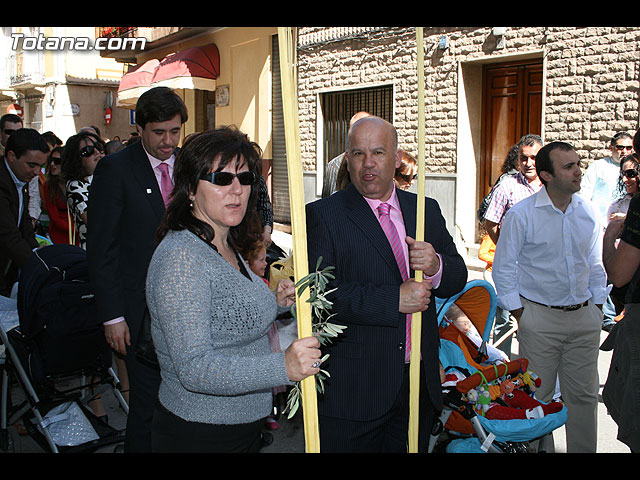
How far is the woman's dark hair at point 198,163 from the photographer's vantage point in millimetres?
2123

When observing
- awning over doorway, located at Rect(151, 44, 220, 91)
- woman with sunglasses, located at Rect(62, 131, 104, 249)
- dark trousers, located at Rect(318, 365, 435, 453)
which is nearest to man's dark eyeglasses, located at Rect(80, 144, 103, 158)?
woman with sunglasses, located at Rect(62, 131, 104, 249)

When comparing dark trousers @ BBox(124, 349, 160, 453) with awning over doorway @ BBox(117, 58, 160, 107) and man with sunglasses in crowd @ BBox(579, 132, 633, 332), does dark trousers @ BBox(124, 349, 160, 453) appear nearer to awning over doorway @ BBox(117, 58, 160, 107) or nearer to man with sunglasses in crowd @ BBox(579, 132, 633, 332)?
man with sunglasses in crowd @ BBox(579, 132, 633, 332)

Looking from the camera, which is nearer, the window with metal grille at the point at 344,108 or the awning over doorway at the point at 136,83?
the window with metal grille at the point at 344,108

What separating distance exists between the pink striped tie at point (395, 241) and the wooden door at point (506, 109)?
9.40 meters

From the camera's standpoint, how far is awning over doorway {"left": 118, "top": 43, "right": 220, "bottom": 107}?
18.4 m

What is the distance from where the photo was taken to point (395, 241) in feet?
9.43

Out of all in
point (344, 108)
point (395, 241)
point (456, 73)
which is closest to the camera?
point (395, 241)

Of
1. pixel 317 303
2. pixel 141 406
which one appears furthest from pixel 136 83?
pixel 317 303

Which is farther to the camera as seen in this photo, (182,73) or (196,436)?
(182,73)

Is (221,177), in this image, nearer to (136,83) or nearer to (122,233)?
(122,233)

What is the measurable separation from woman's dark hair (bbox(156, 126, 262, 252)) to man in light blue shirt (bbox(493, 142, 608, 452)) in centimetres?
237

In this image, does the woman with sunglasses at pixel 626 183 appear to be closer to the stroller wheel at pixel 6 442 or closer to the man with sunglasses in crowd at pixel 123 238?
the man with sunglasses in crowd at pixel 123 238

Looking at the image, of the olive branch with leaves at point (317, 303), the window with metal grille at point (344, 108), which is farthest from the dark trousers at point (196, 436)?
the window with metal grille at point (344, 108)

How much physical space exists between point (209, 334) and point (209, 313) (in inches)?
2.8
